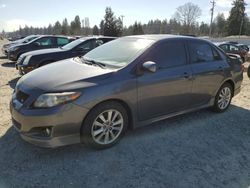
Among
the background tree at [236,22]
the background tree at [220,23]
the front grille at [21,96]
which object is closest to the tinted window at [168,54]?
the front grille at [21,96]

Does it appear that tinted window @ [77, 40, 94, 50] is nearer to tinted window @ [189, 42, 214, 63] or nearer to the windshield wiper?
the windshield wiper

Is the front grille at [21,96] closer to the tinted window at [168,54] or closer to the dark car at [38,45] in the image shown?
the tinted window at [168,54]

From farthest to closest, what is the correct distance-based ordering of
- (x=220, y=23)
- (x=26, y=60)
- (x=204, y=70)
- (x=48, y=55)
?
1. (x=220, y=23)
2. (x=48, y=55)
3. (x=26, y=60)
4. (x=204, y=70)

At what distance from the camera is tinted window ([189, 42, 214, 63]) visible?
4.46 metres

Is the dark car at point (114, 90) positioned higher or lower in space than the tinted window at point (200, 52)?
lower

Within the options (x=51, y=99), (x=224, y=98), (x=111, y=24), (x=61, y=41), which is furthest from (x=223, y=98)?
(x=111, y=24)

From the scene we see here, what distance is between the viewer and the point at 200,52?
464 centimetres

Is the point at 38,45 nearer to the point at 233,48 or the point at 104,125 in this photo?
the point at 104,125

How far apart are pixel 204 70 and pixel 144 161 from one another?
2224 millimetres


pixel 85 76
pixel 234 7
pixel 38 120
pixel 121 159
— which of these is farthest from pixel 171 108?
pixel 234 7

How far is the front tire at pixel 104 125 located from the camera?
3270mm

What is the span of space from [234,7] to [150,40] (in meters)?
79.7

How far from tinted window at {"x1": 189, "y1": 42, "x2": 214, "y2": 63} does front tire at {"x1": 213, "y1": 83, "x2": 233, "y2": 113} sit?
0.76 meters

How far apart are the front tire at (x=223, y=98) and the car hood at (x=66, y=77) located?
8.81 ft
